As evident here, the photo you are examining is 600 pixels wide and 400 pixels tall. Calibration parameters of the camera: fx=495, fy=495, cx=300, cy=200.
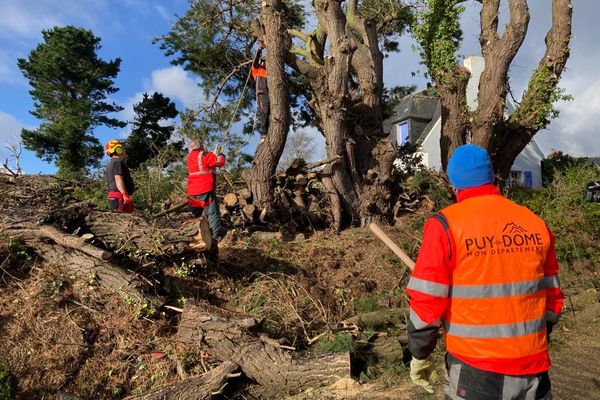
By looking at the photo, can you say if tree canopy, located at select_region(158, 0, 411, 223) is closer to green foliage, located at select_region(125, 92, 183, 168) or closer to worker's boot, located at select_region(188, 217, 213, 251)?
worker's boot, located at select_region(188, 217, 213, 251)

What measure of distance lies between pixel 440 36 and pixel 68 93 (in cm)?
1537

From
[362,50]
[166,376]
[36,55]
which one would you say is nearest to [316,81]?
[362,50]

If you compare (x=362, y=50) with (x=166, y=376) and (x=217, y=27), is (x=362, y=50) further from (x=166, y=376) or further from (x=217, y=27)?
(x=166, y=376)

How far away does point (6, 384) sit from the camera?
457 centimetres

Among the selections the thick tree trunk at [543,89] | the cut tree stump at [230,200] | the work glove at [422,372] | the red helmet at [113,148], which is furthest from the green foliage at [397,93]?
the work glove at [422,372]

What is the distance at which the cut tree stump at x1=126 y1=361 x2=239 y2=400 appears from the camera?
452 centimetres

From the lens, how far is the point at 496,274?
2.24m

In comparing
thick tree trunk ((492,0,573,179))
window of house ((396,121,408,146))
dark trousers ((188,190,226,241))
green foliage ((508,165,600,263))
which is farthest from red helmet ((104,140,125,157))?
window of house ((396,121,408,146))

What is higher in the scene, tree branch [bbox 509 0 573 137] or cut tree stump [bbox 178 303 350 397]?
tree branch [bbox 509 0 573 137]

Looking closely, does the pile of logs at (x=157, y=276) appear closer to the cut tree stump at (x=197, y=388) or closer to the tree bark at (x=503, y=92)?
the cut tree stump at (x=197, y=388)

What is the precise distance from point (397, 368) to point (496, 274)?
11.1 feet

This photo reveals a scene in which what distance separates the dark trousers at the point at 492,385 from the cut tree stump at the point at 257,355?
2.75 metres

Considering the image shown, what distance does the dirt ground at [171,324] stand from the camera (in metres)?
4.86

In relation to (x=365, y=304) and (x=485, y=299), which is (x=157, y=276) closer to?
(x=365, y=304)
